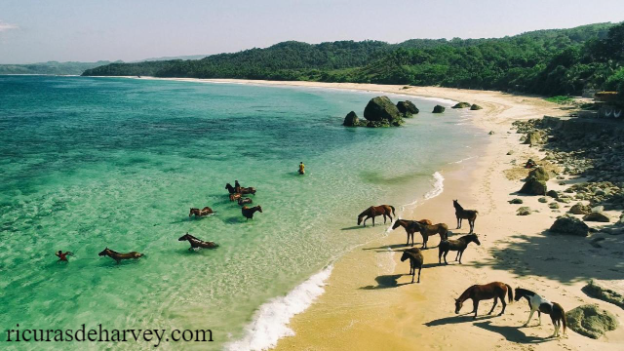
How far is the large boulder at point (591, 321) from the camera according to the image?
1025 centimetres

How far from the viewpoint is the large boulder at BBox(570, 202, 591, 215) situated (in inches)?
737

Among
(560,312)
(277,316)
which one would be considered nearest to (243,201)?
(277,316)

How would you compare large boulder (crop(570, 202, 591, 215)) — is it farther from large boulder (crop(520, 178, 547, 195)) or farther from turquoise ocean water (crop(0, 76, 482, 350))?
turquoise ocean water (crop(0, 76, 482, 350))

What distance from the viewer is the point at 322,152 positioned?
119 ft

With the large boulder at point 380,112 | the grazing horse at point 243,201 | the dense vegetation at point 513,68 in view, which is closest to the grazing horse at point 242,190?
the grazing horse at point 243,201

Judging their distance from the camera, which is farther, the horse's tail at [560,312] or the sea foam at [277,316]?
the sea foam at [277,316]

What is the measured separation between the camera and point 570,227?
16.5 metres

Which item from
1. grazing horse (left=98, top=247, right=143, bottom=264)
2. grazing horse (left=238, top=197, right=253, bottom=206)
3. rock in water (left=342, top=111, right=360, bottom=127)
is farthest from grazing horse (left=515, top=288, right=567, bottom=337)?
rock in water (left=342, top=111, right=360, bottom=127)

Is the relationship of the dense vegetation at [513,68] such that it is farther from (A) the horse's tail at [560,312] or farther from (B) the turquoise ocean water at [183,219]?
(A) the horse's tail at [560,312]

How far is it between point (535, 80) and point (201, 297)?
84192mm

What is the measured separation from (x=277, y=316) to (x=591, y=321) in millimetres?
8800

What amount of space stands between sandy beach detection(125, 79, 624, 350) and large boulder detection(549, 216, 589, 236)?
19.0 inches

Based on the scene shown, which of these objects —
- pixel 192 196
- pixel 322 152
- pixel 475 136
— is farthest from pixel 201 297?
pixel 475 136

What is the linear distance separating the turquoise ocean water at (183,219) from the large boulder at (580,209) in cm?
801
